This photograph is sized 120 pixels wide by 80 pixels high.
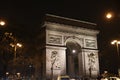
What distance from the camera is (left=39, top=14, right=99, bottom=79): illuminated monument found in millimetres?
36938

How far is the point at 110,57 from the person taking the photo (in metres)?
53.8

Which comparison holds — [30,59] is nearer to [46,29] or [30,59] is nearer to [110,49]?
[46,29]

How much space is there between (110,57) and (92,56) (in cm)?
1299

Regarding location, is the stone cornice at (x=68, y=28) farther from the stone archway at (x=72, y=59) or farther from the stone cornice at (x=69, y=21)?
the stone archway at (x=72, y=59)

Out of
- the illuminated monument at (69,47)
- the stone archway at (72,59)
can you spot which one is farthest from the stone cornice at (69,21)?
the stone archway at (72,59)

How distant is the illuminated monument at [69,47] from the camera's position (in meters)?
36.9

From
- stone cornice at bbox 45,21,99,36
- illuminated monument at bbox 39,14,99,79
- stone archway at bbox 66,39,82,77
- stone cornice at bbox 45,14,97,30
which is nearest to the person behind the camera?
illuminated monument at bbox 39,14,99,79

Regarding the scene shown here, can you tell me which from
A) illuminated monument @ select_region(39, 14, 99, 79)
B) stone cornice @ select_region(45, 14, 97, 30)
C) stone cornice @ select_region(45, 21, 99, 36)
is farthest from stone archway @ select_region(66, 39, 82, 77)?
stone cornice @ select_region(45, 14, 97, 30)

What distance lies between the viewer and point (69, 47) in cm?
4422

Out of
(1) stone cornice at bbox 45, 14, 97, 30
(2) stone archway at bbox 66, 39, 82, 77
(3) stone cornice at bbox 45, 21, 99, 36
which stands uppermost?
(1) stone cornice at bbox 45, 14, 97, 30

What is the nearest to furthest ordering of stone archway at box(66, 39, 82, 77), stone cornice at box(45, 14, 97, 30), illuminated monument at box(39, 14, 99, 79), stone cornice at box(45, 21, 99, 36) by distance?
1. illuminated monument at box(39, 14, 99, 79)
2. stone cornice at box(45, 21, 99, 36)
3. stone cornice at box(45, 14, 97, 30)
4. stone archway at box(66, 39, 82, 77)

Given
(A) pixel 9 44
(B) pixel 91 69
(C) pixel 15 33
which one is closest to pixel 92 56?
(B) pixel 91 69

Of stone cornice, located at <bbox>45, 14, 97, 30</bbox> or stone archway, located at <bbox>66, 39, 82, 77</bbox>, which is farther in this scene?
stone archway, located at <bbox>66, 39, 82, 77</bbox>

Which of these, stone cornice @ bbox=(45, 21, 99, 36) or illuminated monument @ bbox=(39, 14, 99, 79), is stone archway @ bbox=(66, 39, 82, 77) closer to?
illuminated monument @ bbox=(39, 14, 99, 79)
